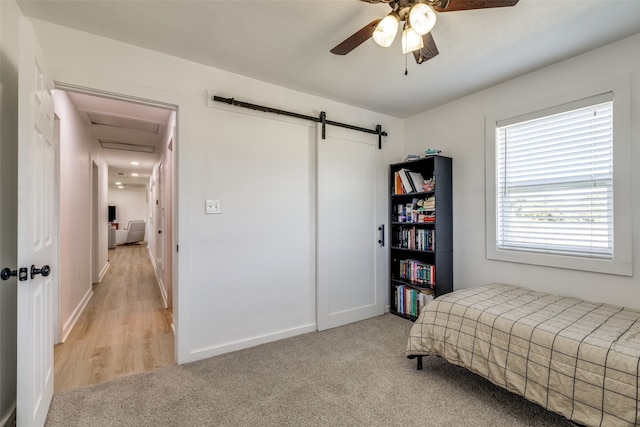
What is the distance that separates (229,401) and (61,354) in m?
1.77

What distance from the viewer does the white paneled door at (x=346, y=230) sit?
3016mm

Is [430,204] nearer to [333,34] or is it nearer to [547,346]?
[547,346]

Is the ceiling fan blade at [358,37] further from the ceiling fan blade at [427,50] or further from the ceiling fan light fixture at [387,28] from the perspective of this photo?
the ceiling fan blade at [427,50]

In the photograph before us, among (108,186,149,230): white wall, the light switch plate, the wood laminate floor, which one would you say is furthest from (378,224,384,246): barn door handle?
(108,186,149,230): white wall

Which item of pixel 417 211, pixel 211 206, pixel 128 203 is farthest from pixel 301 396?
pixel 128 203

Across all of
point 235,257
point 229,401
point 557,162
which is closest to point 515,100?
point 557,162

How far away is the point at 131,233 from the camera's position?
32.3 ft

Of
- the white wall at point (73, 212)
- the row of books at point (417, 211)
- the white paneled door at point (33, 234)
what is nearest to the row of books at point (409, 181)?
the row of books at point (417, 211)

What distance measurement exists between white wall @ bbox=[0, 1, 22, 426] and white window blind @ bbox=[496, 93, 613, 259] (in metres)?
3.63

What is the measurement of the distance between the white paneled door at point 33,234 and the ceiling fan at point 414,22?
161 centimetres

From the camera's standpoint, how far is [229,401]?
1833mm

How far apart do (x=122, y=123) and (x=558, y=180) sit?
4.87 meters

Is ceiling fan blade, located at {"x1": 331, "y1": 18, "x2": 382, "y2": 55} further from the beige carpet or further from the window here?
the beige carpet

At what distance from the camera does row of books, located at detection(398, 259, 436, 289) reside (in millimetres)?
3064
